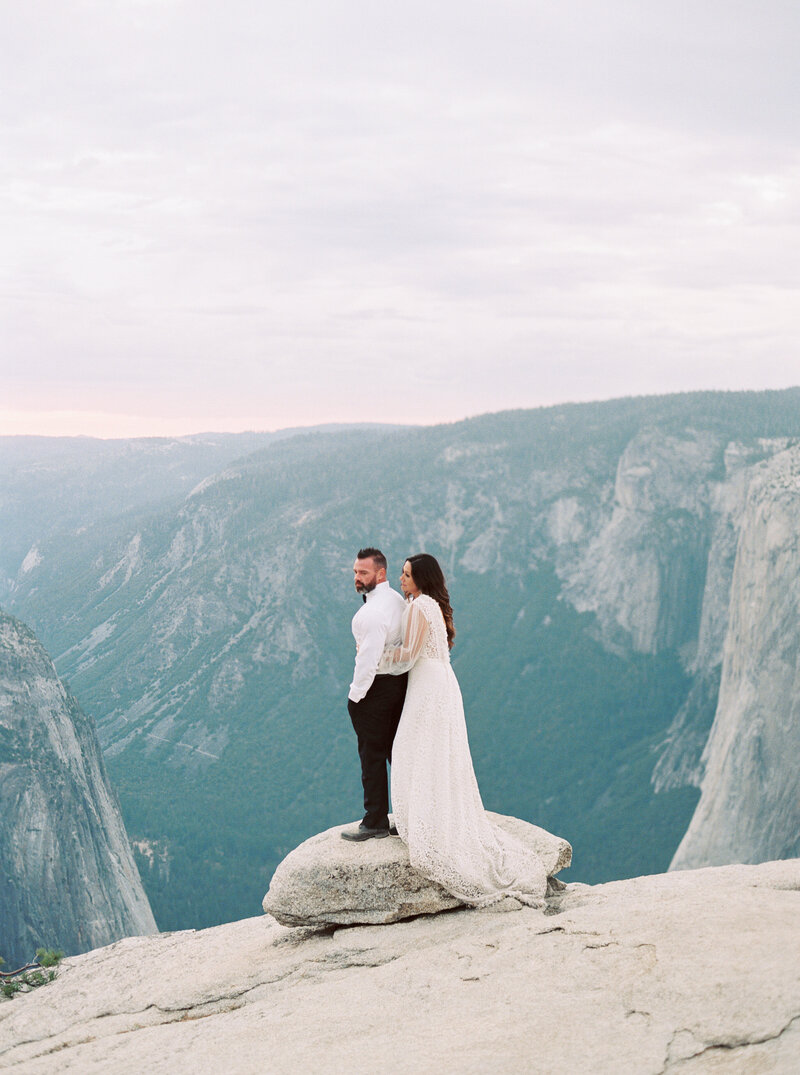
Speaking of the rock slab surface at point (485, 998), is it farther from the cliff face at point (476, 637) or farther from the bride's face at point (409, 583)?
the cliff face at point (476, 637)

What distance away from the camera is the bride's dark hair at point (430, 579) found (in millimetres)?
10227

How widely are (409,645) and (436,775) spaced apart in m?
1.61

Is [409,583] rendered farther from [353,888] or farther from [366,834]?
[353,888]

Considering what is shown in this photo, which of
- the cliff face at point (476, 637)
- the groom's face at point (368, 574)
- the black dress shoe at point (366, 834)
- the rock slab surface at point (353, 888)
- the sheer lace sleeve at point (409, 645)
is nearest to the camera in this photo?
the sheer lace sleeve at point (409, 645)

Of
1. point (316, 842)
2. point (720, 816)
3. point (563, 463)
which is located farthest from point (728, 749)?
point (563, 463)

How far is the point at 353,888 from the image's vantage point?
10.7 m

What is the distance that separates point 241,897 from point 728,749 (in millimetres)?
72737

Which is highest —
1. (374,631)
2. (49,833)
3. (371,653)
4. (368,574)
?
(368,574)

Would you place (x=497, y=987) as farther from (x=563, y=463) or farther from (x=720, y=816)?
(x=563, y=463)

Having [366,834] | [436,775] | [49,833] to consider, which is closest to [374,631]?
[436,775]

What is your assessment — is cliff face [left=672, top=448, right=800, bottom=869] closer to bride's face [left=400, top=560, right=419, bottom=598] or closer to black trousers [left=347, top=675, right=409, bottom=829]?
black trousers [left=347, top=675, right=409, bottom=829]

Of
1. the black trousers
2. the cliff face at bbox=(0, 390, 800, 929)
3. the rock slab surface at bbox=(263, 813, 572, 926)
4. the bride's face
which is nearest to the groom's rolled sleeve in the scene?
the black trousers

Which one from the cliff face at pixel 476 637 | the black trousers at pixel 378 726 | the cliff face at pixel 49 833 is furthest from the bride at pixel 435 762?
the cliff face at pixel 476 637

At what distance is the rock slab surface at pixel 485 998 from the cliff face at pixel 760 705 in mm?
38433
